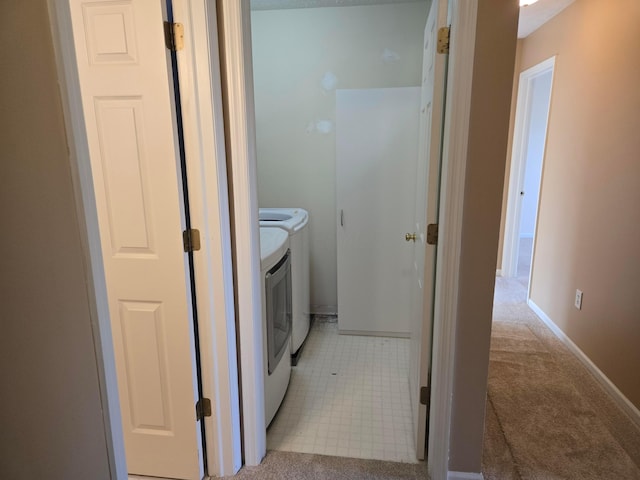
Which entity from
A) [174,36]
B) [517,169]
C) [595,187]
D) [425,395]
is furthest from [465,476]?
[517,169]

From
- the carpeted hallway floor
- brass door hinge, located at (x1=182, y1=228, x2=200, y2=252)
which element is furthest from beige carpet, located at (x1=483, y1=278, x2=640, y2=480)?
brass door hinge, located at (x1=182, y1=228, x2=200, y2=252)

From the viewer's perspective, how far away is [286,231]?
2289mm

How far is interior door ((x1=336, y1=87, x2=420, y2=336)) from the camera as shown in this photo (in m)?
2.67

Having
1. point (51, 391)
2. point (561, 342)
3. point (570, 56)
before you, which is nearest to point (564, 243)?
point (561, 342)

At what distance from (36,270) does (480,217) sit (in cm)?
128

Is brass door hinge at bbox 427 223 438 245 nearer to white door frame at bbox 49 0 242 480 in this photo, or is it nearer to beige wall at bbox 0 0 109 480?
white door frame at bbox 49 0 242 480

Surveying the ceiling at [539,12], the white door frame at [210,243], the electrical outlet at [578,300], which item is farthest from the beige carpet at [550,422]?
the ceiling at [539,12]

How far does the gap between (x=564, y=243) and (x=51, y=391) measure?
318 centimetres

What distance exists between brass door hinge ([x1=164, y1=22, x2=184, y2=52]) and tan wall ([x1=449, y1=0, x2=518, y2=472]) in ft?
3.29

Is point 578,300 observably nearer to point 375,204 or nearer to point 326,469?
point 375,204

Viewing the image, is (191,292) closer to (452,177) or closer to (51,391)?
(51,391)

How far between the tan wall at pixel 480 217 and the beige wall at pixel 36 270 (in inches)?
46.9

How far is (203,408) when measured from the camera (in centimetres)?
160

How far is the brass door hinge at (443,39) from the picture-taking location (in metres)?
1.35
